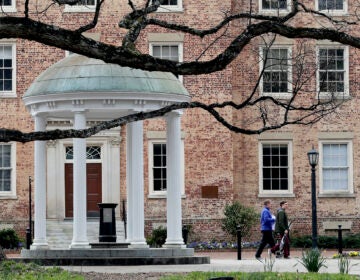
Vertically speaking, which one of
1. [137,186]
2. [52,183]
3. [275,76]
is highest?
[275,76]

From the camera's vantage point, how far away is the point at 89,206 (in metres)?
42.1

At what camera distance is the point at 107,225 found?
29.9 meters

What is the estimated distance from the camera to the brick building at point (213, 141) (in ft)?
135

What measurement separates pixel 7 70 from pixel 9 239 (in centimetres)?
642

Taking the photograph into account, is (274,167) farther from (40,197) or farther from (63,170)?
(40,197)

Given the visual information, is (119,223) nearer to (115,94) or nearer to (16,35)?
(115,94)

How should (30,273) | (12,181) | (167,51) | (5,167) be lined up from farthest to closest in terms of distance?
(167,51)
(5,167)
(12,181)
(30,273)

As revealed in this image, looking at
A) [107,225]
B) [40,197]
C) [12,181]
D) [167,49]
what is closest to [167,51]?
[167,49]

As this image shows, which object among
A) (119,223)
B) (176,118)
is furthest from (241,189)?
(176,118)

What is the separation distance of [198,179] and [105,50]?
26.9 meters

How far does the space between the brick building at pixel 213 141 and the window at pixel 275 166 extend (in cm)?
4

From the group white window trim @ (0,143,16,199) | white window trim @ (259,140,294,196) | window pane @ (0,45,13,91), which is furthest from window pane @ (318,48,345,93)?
white window trim @ (0,143,16,199)

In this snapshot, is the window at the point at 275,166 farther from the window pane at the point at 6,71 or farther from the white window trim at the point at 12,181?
the window pane at the point at 6,71

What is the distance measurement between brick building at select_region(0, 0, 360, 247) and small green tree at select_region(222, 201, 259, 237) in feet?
2.06
